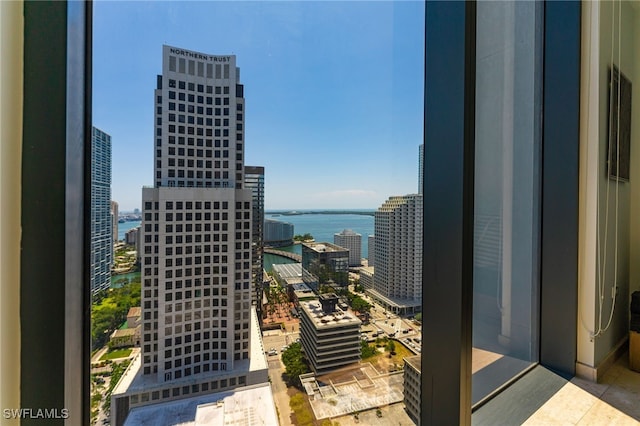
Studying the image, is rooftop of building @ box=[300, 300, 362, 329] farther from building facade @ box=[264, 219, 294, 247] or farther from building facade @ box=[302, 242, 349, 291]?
building facade @ box=[264, 219, 294, 247]

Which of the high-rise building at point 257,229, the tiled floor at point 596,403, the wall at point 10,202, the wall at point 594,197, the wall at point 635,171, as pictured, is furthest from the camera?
the wall at point 635,171

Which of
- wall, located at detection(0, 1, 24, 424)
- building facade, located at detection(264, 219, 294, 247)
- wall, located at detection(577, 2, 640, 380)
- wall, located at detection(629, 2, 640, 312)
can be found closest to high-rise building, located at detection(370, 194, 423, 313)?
building facade, located at detection(264, 219, 294, 247)

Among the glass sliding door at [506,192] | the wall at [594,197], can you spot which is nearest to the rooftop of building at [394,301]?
the glass sliding door at [506,192]

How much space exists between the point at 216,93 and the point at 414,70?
2.46ft

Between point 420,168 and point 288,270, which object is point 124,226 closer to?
point 288,270

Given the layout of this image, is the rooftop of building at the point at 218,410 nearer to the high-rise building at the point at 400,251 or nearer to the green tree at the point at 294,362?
the green tree at the point at 294,362

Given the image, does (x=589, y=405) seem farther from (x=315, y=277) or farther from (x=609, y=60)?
(x=609, y=60)

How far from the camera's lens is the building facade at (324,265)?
0.91 m

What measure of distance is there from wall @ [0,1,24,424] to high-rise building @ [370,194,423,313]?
3.16 ft

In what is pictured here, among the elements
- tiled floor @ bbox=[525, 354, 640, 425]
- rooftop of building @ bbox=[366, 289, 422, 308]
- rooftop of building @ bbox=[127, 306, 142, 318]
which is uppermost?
rooftop of building @ bbox=[127, 306, 142, 318]

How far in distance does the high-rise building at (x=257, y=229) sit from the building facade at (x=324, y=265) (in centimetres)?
14

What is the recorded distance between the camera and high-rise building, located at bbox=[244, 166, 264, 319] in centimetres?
84

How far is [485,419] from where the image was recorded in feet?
4.05

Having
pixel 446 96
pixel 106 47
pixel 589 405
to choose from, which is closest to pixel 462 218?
pixel 446 96
